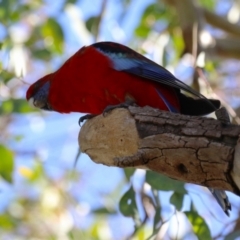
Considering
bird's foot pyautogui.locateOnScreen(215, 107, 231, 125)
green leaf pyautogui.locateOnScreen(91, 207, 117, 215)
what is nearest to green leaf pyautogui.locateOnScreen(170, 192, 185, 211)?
bird's foot pyautogui.locateOnScreen(215, 107, 231, 125)

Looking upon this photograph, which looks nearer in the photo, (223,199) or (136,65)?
(223,199)

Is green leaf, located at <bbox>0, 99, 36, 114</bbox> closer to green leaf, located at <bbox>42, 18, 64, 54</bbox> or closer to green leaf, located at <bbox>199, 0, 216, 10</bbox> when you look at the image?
green leaf, located at <bbox>42, 18, 64, 54</bbox>

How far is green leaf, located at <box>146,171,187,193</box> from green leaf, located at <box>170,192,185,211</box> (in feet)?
0.21

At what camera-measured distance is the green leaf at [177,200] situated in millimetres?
2697

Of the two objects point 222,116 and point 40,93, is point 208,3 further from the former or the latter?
point 222,116

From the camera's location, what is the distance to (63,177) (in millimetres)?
5863

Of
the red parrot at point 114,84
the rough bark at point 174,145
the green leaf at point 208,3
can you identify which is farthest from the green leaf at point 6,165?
the green leaf at point 208,3

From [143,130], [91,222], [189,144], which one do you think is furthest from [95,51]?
[91,222]

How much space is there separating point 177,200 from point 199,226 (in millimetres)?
166

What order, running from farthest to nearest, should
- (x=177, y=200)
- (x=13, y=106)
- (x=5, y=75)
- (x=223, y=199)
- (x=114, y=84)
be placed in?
1. (x=13, y=106)
2. (x=5, y=75)
3. (x=114, y=84)
4. (x=177, y=200)
5. (x=223, y=199)

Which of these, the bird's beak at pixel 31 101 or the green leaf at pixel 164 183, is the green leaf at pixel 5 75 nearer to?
the bird's beak at pixel 31 101

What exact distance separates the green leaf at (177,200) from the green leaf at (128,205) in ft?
0.74

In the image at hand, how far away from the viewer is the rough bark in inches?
81.6

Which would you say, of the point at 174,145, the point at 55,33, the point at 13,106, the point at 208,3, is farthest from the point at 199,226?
the point at 208,3
